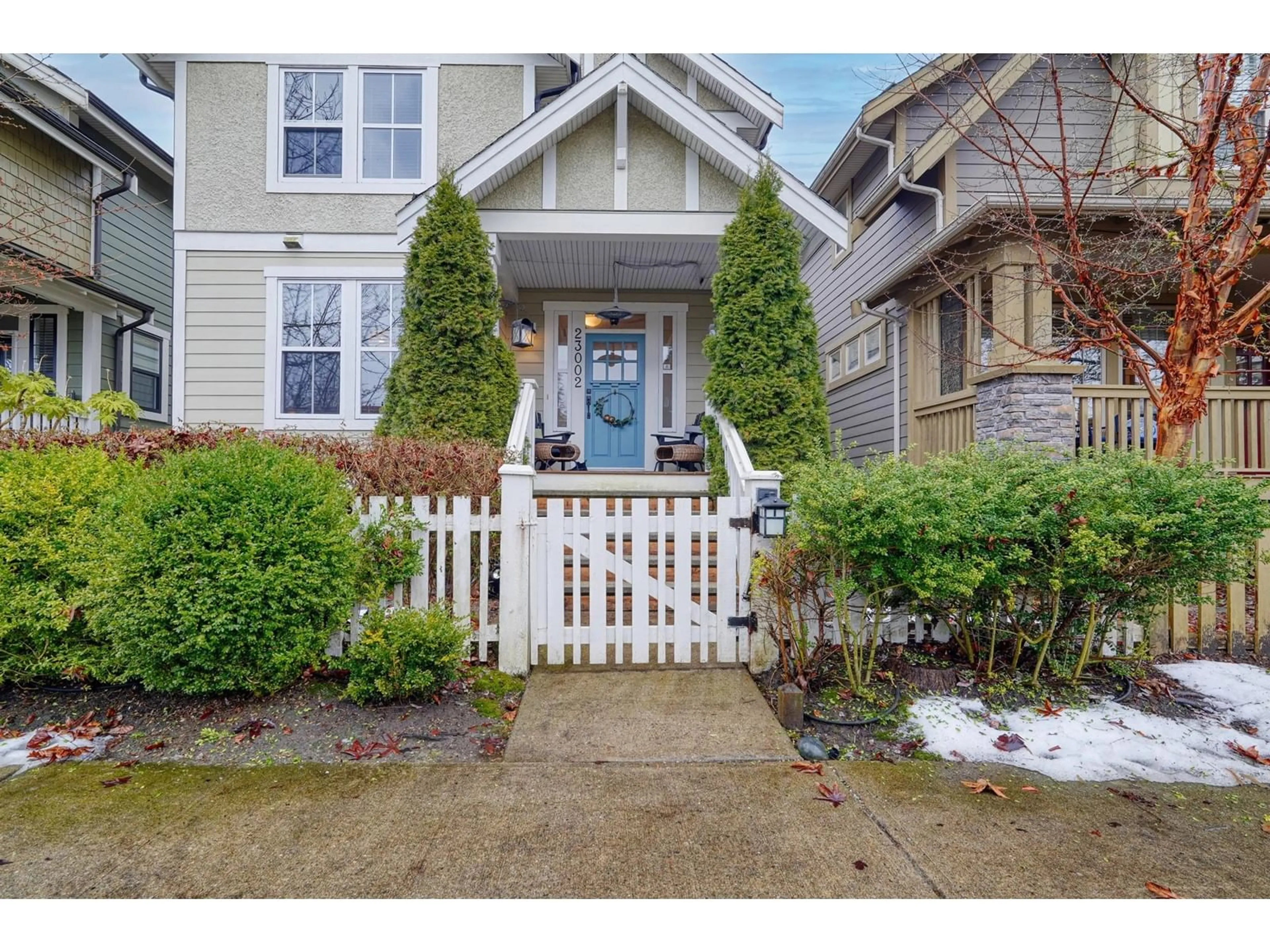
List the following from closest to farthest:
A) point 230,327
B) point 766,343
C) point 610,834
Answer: point 610,834 → point 766,343 → point 230,327

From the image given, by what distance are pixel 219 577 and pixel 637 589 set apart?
2353mm

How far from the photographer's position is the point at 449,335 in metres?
6.58

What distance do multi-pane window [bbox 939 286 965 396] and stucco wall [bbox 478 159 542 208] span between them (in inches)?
185

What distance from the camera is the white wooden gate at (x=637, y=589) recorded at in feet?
13.8

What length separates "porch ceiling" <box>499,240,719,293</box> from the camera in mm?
7859

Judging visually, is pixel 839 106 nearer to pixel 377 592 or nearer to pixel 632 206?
pixel 632 206

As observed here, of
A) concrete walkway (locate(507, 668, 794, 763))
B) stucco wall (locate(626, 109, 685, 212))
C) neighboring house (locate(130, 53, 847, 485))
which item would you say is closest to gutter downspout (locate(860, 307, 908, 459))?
neighboring house (locate(130, 53, 847, 485))

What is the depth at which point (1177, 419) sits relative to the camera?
4598 millimetres

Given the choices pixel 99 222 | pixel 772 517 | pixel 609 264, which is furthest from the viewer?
pixel 99 222

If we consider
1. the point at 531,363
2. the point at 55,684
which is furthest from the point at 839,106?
the point at 55,684

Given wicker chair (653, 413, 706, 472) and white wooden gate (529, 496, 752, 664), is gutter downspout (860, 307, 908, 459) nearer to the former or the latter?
wicker chair (653, 413, 706, 472)

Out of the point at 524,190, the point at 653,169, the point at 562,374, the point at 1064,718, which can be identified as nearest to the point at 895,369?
the point at 653,169

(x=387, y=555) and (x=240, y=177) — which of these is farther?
(x=240, y=177)

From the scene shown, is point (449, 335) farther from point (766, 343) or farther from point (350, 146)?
point (350, 146)
